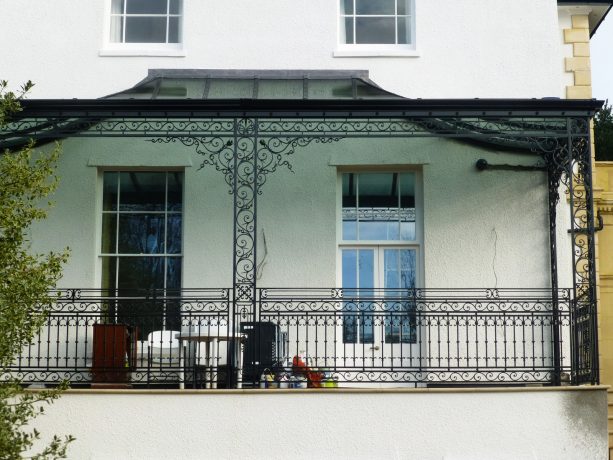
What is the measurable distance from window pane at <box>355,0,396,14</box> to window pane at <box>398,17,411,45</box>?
0.18m

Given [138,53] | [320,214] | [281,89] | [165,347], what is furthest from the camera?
[138,53]

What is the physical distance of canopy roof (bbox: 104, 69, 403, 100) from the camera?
46.2 ft

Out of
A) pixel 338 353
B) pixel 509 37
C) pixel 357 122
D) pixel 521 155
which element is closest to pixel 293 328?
pixel 338 353

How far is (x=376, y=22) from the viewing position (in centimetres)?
1550

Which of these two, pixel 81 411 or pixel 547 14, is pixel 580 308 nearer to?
pixel 547 14

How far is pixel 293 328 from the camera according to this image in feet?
46.7

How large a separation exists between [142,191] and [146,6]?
2560 millimetres

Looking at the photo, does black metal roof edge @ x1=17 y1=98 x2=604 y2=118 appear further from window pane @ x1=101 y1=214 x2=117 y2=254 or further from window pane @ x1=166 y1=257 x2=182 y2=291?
window pane @ x1=166 y1=257 x2=182 y2=291

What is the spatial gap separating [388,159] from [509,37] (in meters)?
2.32

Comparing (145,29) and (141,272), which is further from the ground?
(145,29)

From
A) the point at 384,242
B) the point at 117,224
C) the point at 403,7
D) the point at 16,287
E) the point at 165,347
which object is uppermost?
the point at 403,7

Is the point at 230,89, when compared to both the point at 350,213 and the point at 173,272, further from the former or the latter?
the point at 173,272

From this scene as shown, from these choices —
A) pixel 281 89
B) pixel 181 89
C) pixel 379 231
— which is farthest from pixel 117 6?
pixel 379 231

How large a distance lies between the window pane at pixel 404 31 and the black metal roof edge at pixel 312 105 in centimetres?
270
